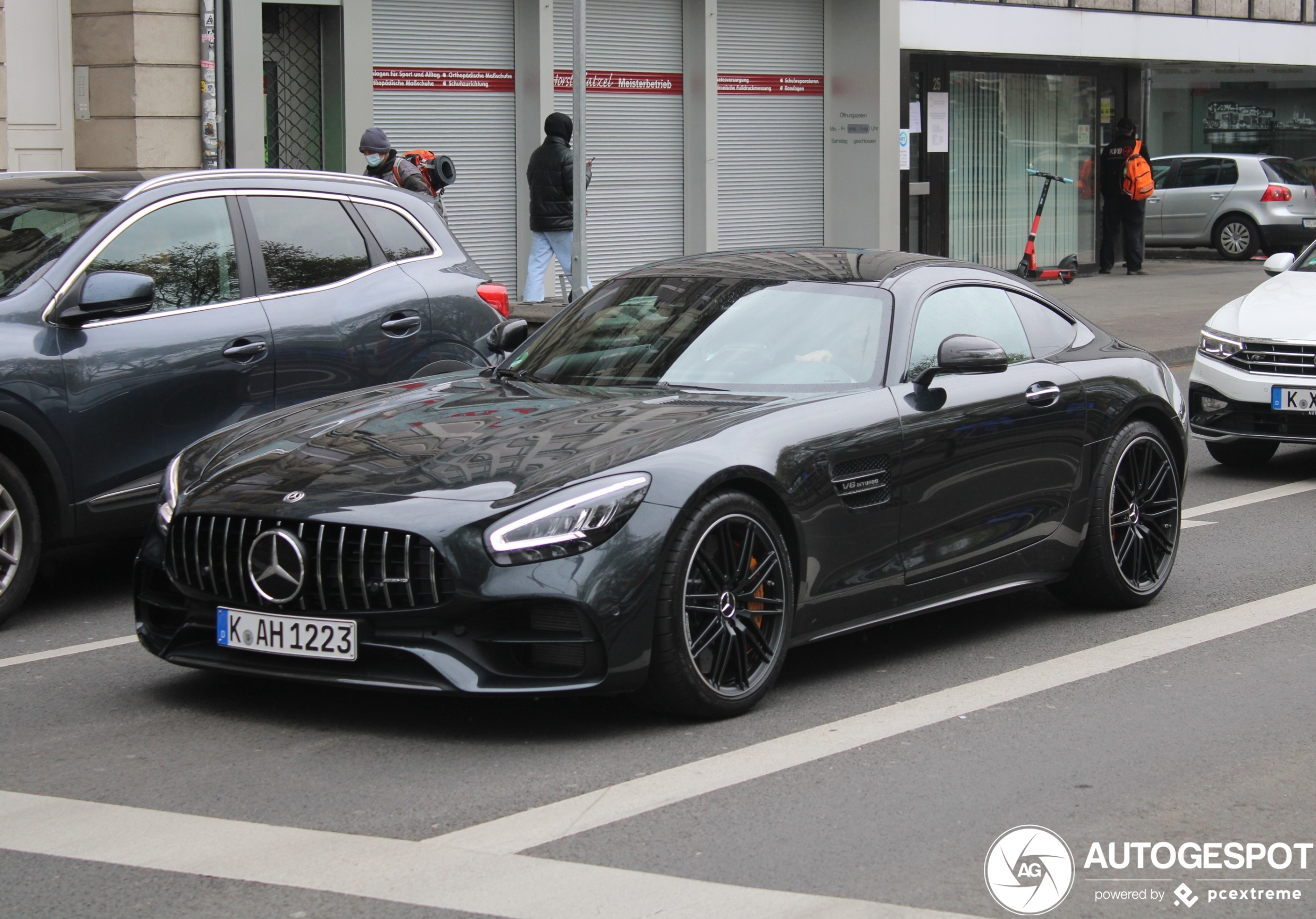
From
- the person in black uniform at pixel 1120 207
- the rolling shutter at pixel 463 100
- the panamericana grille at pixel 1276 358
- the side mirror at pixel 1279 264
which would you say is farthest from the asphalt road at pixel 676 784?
the person in black uniform at pixel 1120 207

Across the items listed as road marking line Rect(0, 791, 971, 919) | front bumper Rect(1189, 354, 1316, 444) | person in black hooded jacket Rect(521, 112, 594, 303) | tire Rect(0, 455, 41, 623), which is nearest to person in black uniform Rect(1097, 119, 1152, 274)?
person in black hooded jacket Rect(521, 112, 594, 303)

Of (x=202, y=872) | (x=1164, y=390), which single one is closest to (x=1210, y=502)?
(x=1164, y=390)

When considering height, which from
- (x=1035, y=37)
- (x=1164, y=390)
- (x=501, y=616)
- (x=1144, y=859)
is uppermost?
(x=1035, y=37)

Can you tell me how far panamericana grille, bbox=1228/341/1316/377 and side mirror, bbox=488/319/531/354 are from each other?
5231mm

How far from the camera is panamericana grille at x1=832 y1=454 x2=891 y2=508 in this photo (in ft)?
19.1

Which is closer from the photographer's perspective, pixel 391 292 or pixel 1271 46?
pixel 391 292

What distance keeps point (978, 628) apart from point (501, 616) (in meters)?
2.56

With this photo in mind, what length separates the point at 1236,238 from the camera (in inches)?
1135

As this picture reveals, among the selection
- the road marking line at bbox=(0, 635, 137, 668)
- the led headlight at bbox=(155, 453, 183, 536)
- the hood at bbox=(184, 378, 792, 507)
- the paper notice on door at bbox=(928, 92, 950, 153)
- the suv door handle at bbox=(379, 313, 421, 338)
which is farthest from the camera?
the paper notice on door at bbox=(928, 92, 950, 153)

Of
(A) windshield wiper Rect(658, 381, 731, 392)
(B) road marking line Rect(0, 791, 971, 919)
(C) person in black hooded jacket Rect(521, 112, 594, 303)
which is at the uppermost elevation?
(C) person in black hooded jacket Rect(521, 112, 594, 303)

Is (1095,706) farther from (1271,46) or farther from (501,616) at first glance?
(1271,46)

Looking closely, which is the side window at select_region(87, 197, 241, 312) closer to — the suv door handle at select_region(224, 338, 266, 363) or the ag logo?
the suv door handle at select_region(224, 338, 266, 363)

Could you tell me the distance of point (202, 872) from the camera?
4.16 m

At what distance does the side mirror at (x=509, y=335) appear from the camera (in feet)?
23.8
